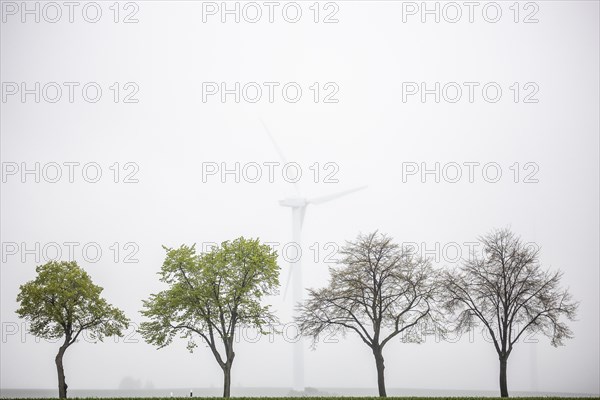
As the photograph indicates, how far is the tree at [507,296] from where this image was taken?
55000mm

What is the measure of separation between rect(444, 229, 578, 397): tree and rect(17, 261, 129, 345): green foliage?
89.5 feet

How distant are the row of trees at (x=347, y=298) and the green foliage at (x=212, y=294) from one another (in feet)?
0.26

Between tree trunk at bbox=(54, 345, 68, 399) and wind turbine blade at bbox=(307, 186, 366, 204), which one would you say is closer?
tree trunk at bbox=(54, 345, 68, 399)

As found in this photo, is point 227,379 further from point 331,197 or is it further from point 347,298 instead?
point 331,197

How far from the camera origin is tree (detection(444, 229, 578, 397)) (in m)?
55.0

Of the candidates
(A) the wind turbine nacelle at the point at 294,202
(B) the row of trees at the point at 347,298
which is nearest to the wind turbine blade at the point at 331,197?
(A) the wind turbine nacelle at the point at 294,202

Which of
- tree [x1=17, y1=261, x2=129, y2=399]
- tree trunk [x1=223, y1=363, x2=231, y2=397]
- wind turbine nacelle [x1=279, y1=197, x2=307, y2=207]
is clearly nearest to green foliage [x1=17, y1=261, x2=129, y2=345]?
tree [x1=17, y1=261, x2=129, y2=399]

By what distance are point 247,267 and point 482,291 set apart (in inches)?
720

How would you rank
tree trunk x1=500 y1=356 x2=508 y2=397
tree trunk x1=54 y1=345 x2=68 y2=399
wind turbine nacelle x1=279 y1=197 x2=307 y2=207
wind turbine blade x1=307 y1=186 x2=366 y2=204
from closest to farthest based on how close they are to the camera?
tree trunk x1=500 y1=356 x2=508 y2=397 < tree trunk x1=54 y1=345 x2=68 y2=399 < wind turbine blade x1=307 y1=186 x2=366 y2=204 < wind turbine nacelle x1=279 y1=197 x2=307 y2=207

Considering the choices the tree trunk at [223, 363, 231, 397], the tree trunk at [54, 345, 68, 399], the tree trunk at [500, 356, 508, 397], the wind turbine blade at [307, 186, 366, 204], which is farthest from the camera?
the wind turbine blade at [307, 186, 366, 204]

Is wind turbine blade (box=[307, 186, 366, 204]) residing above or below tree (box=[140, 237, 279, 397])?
above

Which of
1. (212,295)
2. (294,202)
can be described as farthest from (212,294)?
(294,202)

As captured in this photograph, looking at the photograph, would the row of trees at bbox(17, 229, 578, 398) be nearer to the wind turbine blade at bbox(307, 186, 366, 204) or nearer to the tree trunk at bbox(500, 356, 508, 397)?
the tree trunk at bbox(500, 356, 508, 397)

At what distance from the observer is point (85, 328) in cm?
5850
